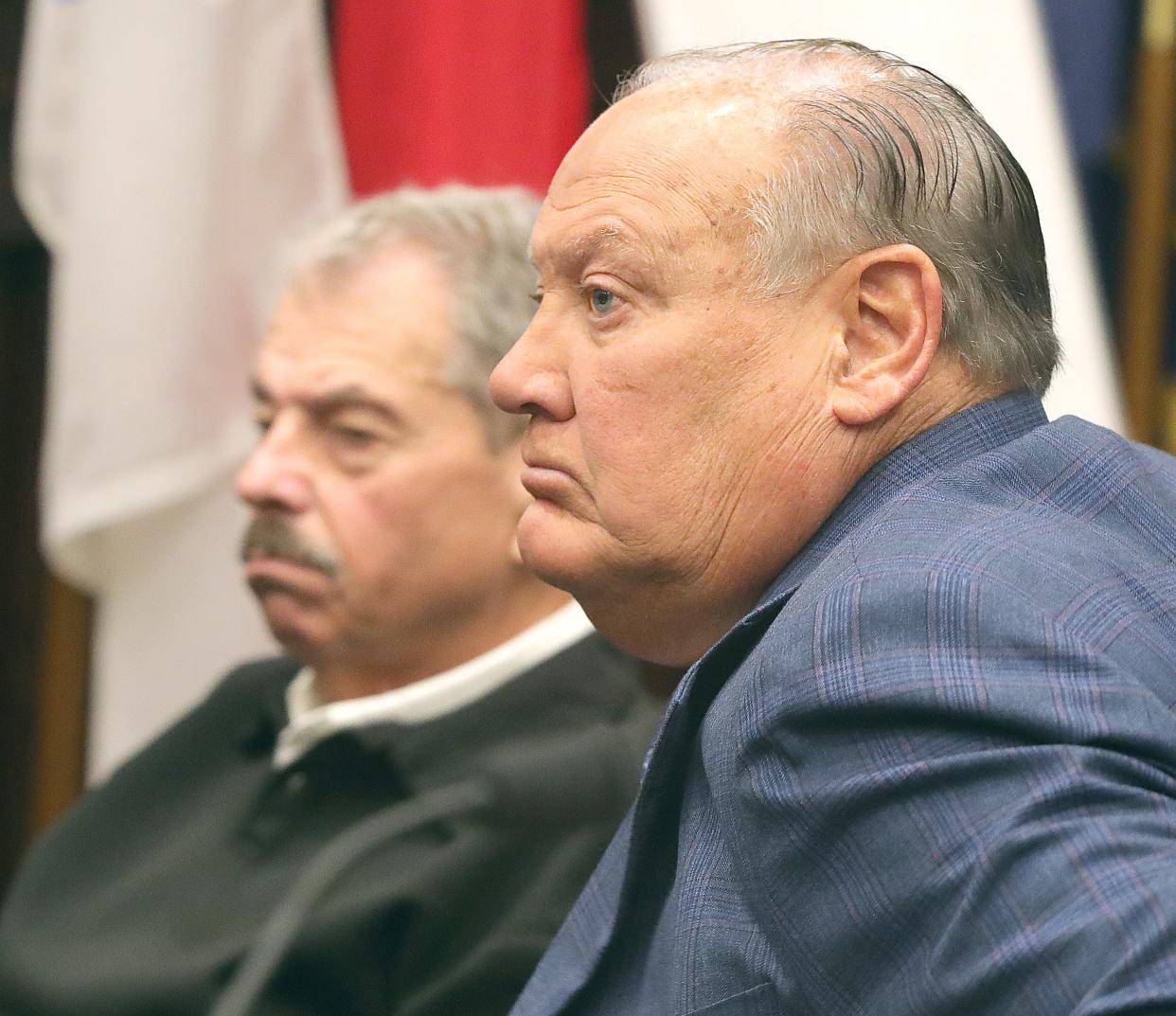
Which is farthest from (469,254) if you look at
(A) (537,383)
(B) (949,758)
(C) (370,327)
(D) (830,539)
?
(B) (949,758)

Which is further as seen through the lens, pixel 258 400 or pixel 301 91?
pixel 301 91

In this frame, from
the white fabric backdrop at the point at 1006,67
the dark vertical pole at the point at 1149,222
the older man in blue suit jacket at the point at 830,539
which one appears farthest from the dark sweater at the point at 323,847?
the dark vertical pole at the point at 1149,222

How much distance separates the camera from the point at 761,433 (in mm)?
859

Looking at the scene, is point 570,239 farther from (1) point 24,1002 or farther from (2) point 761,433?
(1) point 24,1002

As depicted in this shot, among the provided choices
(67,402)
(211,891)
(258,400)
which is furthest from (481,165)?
(211,891)

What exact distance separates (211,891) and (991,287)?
1.00 m

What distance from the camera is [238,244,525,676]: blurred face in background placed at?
1.60 m

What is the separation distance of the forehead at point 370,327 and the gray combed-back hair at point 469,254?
14 millimetres

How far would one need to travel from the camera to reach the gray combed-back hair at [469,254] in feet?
5.39

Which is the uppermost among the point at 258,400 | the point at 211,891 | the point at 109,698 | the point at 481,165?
the point at 481,165

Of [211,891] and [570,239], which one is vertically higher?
[570,239]

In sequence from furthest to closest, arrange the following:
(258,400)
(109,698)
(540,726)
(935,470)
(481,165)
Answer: (109,698) → (481,165) → (258,400) → (540,726) → (935,470)

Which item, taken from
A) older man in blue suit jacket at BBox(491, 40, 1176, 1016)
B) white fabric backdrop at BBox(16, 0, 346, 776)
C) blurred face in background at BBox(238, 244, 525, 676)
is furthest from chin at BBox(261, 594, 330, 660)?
older man in blue suit jacket at BBox(491, 40, 1176, 1016)

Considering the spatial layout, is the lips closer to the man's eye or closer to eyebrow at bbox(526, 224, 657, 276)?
eyebrow at bbox(526, 224, 657, 276)
